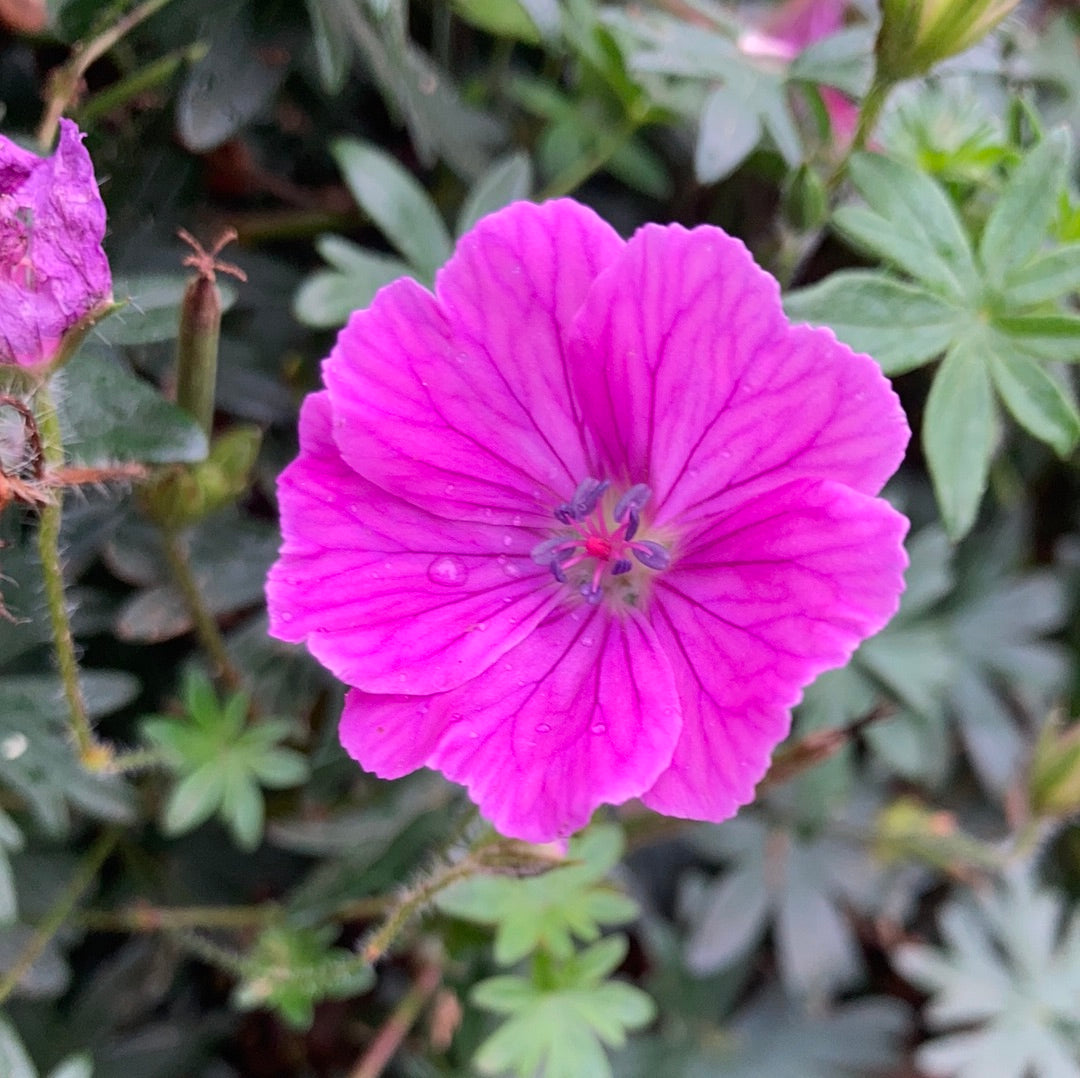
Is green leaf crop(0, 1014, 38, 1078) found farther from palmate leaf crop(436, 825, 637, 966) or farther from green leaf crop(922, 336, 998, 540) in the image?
green leaf crop(922, 336, 998, 540)

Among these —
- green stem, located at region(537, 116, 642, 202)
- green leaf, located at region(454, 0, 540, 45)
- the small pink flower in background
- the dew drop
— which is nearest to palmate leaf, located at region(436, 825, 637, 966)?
the dew drop

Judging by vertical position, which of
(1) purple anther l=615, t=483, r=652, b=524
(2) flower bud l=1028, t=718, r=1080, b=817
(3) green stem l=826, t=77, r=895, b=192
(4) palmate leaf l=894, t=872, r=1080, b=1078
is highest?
(3) green stem l=826, t=77, r=895, b=192

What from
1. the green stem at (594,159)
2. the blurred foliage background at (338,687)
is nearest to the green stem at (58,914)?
the blurred foliage background at (338,687)

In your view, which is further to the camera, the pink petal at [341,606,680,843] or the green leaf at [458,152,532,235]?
the green leaf at [458,152,532,235]

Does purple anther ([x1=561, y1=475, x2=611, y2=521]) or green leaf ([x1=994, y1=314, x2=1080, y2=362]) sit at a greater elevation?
green leaf ([x1=994, y1=314, x2=1080, y2=362])

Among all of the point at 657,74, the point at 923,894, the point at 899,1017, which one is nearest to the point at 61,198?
the point at 657,74

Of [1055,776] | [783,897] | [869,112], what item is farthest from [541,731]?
[783,897]

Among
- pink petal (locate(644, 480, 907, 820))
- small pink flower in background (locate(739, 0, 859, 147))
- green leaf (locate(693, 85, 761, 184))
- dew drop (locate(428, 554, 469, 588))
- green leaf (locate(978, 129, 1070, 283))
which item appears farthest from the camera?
small pink flower in background (locate(739, 0, 859, 147))
